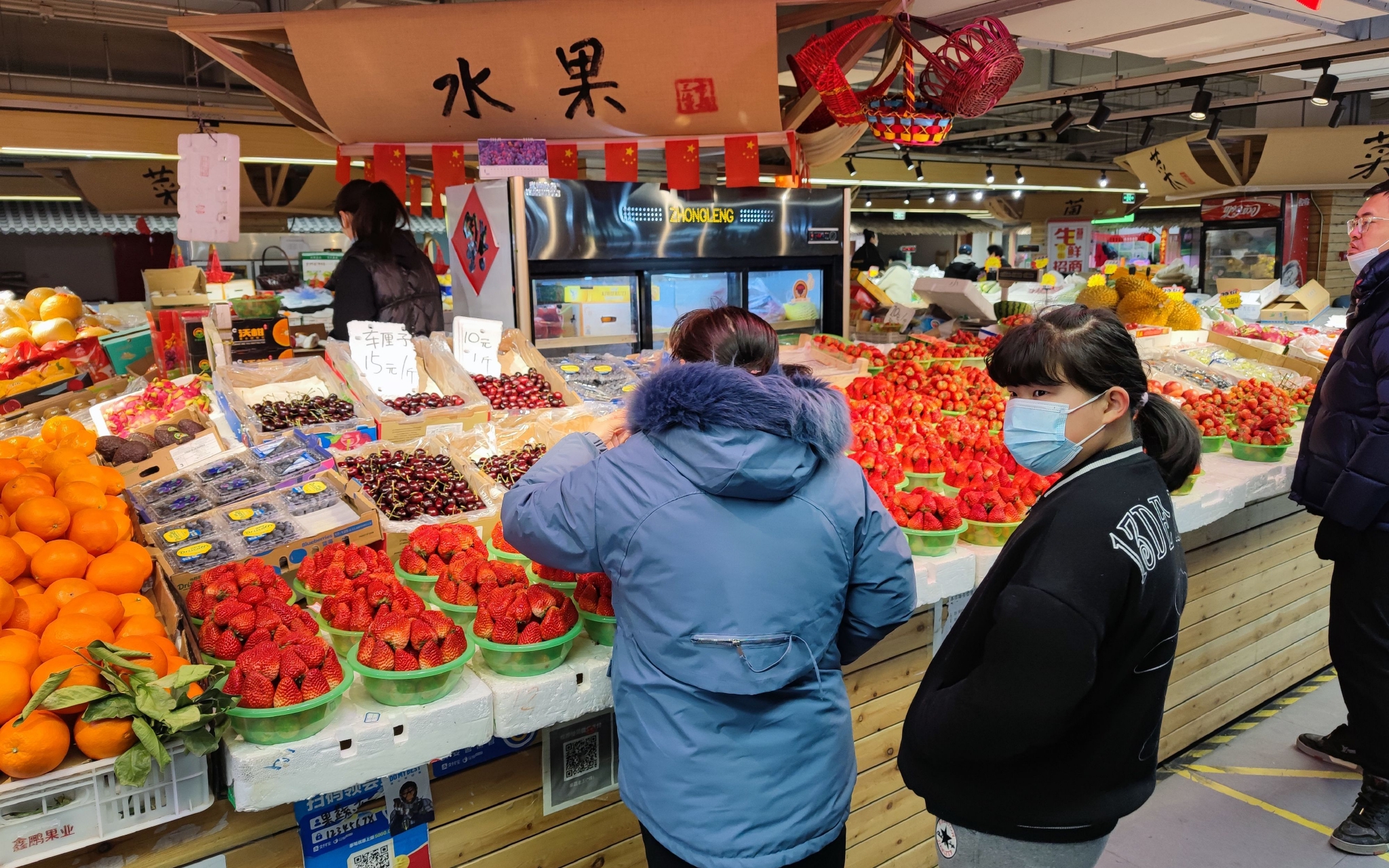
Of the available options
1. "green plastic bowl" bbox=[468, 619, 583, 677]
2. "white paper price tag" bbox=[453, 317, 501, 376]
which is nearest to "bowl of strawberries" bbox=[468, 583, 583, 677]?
"green plastic bowl" bbox=[468, 619, 583, 677]

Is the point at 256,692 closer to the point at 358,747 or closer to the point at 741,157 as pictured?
the point at 358,747

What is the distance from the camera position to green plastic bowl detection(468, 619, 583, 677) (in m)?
2.02

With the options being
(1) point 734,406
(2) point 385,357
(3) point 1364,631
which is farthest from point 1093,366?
(2) point 385,357

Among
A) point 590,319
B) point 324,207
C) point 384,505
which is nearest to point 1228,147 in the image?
point 590,319

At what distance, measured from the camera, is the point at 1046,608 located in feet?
4.92

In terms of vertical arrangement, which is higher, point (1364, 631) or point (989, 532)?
point (989, 532)

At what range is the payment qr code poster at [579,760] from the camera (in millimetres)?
2240

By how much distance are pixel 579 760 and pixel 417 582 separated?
2.04 feet

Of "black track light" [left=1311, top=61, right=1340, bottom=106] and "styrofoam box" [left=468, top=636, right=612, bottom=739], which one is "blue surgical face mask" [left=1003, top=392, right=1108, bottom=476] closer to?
"styrofoam box" [left=468, top=636, right=612, bottom=739]

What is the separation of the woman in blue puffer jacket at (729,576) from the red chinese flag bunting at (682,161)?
3553mm

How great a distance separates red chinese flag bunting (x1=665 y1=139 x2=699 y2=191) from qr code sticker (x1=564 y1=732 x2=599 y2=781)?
3.64 metres

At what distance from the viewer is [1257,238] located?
46.6 feet

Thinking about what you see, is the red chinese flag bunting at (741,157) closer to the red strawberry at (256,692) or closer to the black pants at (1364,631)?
the black pants at (1364,631)

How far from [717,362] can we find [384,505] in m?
1.54
